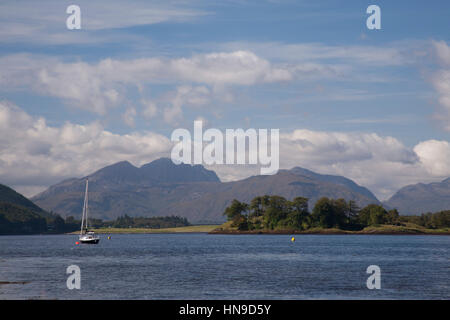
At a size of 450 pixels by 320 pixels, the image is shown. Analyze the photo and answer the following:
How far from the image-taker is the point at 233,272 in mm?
102312

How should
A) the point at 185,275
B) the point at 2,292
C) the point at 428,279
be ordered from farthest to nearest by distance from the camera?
1. the point at 185,275
2. the point at 428,279
3. the point at 2,292

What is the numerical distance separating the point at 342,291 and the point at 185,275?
32.1m

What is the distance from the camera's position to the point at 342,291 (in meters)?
74.1

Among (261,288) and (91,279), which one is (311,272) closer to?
(261,288)

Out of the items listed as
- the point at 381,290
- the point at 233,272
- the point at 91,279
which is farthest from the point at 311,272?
the point at 91,279
